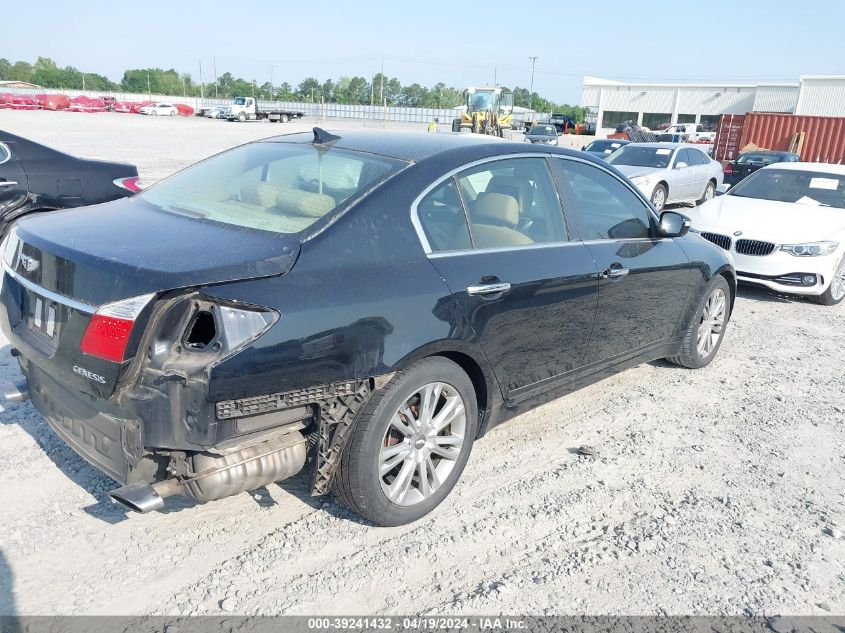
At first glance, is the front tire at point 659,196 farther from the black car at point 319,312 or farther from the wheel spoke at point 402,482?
the wheel spoke at point 402,482

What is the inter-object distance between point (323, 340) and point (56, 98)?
69.3 m

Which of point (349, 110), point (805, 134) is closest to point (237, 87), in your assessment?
point (349, 110)

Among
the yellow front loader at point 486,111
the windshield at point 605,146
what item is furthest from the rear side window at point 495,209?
the yellow front loader at point 486,111

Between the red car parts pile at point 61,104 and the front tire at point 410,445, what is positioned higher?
the red car parts pile at point 61,104

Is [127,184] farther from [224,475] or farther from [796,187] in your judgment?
[796,187]

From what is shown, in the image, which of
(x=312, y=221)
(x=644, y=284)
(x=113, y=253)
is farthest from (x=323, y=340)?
(x=644, y=284)

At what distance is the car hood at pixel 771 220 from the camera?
7.58 meters

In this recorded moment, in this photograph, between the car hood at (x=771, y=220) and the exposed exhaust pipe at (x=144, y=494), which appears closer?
the exposed exhaust pipe at (x=144, y=494)

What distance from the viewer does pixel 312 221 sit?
2838mm

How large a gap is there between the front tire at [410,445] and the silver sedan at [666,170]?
39.3 ft

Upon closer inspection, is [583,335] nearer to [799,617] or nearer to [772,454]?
[772,454]

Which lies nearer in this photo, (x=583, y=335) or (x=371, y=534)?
(x=371, y=534)

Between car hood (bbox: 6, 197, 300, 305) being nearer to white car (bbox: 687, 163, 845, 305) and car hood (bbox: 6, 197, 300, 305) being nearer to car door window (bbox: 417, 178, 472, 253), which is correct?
car door window (bbox: 417, 178, 472, 253)

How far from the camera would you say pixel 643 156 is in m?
15.3
